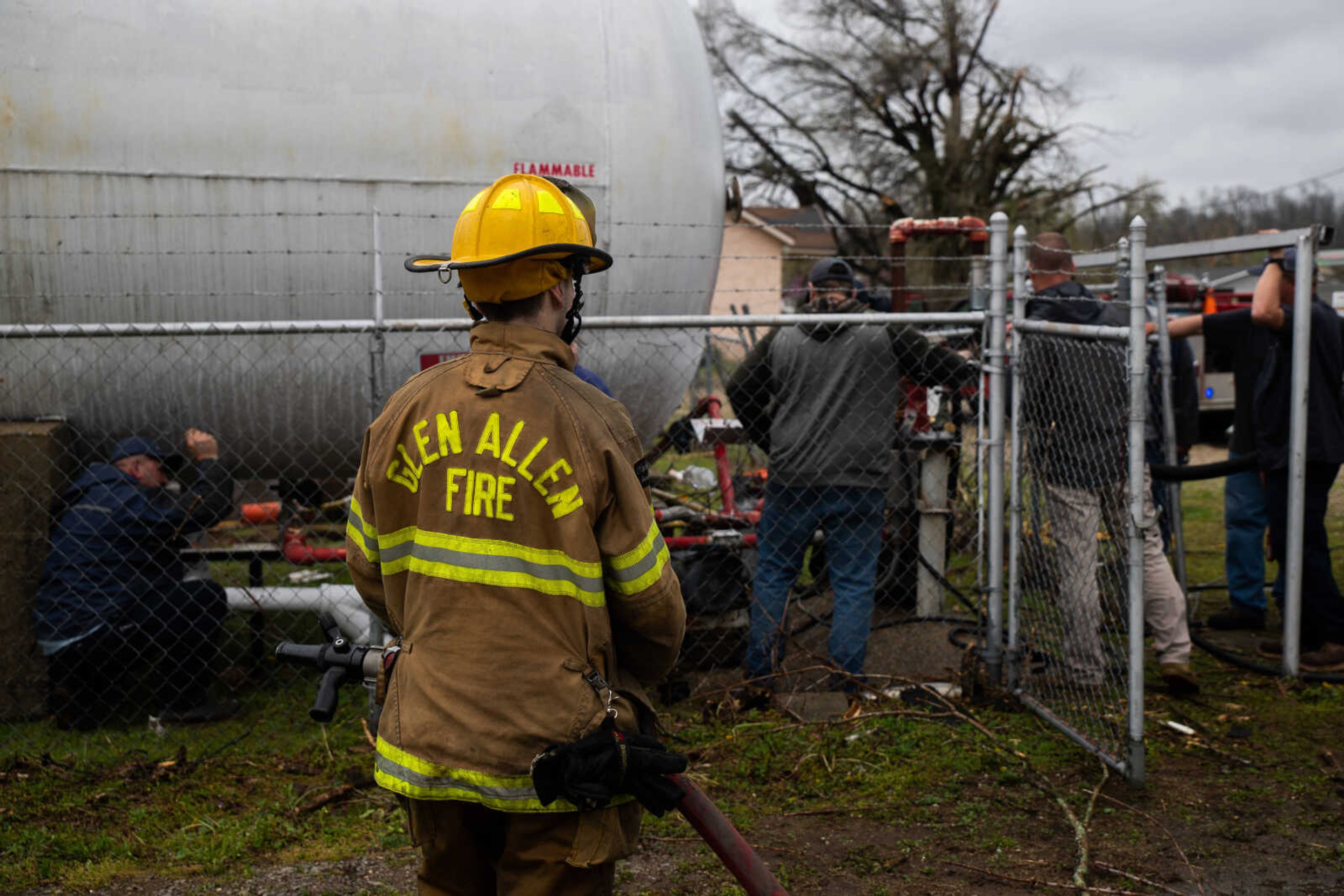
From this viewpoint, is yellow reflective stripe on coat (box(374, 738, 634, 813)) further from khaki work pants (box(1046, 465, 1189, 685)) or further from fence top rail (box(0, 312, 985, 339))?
khaki work pants (box(1046, 465, 1189, 685))

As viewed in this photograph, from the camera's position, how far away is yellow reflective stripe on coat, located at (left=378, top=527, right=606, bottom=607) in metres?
1.89

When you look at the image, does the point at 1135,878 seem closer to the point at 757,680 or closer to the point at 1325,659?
the point at 757,680

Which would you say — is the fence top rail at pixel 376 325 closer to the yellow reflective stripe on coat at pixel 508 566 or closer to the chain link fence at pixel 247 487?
the chain link fence at pixel 247 487

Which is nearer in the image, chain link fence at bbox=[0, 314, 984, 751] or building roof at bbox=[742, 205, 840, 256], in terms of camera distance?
chain link fence at bbox=[0, 314, 984, 751]

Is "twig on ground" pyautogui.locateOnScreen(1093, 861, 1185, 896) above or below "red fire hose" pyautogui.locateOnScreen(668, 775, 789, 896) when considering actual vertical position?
below

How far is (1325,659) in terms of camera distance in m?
5.07

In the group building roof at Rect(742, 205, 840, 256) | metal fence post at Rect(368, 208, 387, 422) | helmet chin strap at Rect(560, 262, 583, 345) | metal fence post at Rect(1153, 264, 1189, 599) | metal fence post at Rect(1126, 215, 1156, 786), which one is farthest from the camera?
building roof at Rect(742, 205, 840, 256)

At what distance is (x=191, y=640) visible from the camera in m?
4.78

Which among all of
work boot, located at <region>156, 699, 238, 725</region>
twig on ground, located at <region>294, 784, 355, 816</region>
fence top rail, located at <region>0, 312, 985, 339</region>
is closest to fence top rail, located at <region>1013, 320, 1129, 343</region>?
fence top rail, located at <region>0, 312, 985, 339</region>

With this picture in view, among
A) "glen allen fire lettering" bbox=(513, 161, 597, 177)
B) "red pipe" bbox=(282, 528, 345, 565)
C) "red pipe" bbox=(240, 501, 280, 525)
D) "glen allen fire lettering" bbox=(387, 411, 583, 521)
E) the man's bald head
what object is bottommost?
"red pipe" bbox=(282, 528, 345, 565)

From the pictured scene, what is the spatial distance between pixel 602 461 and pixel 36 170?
129 inches

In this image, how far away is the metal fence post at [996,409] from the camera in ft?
14.5

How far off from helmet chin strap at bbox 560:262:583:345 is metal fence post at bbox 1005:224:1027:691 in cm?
269

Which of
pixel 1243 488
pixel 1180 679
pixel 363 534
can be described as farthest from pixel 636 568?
pixel 1243 488
